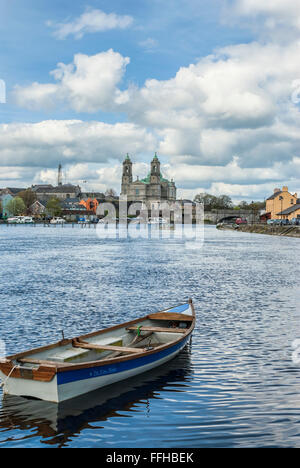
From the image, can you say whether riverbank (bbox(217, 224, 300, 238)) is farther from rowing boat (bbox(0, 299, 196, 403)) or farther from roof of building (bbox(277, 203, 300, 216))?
rowing boat (bbox(0, 299, 196, 403))

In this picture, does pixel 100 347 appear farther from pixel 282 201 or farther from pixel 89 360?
pixel 282 201

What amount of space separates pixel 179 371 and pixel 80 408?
4.61m

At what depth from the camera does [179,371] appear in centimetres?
1791

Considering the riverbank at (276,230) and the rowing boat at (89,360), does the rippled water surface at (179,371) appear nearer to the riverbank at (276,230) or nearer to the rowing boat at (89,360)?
the rowing boat at (89,360)

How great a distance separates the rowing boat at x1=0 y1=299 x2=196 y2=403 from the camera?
14109 mm

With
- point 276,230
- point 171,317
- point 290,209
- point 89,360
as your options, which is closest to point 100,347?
point 89,360

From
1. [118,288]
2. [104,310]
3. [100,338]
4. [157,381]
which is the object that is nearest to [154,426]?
[157,381]

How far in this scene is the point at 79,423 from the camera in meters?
13.7

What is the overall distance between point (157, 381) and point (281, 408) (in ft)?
14.4

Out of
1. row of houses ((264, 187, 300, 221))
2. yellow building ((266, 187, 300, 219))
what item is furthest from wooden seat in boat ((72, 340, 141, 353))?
yellow building ((266, 187, 300, 219))

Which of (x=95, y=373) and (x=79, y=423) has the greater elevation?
(x=95, y=373)

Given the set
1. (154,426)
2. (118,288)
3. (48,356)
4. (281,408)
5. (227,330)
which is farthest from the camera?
(118,288)

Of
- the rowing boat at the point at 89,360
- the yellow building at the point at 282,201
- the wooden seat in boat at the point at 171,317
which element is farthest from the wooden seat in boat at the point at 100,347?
the yellow building at the point at 282,201
